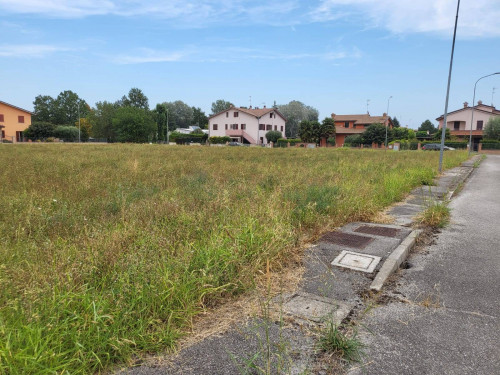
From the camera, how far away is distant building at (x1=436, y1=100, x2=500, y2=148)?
67.4m

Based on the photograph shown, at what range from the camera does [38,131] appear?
6106 cm

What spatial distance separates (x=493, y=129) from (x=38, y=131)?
80408 millimetres

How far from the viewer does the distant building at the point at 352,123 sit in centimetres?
7526

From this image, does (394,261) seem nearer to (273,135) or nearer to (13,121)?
(273,135)

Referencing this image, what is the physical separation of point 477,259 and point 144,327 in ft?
14.3

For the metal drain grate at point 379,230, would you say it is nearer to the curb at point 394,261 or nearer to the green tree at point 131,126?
the curb at point 394,261

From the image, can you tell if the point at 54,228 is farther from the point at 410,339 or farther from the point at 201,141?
the point at 201,141

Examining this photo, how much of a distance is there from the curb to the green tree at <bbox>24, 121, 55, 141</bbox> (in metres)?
69.7

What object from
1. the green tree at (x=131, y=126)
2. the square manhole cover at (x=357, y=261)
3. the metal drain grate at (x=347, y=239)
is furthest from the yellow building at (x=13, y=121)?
the square manhole cover at (x=357, y=261)

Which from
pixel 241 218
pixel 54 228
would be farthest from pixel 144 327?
pixel 54 228

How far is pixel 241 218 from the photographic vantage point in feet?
14.9

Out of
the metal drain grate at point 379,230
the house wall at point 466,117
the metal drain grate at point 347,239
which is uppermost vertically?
the house wall at point 466,117

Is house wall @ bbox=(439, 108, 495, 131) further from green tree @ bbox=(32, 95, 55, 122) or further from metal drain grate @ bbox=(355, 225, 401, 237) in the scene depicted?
green tree @ bbox=(32, 95, 55, 122)

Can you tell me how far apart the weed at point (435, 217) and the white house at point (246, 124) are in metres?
65.9
